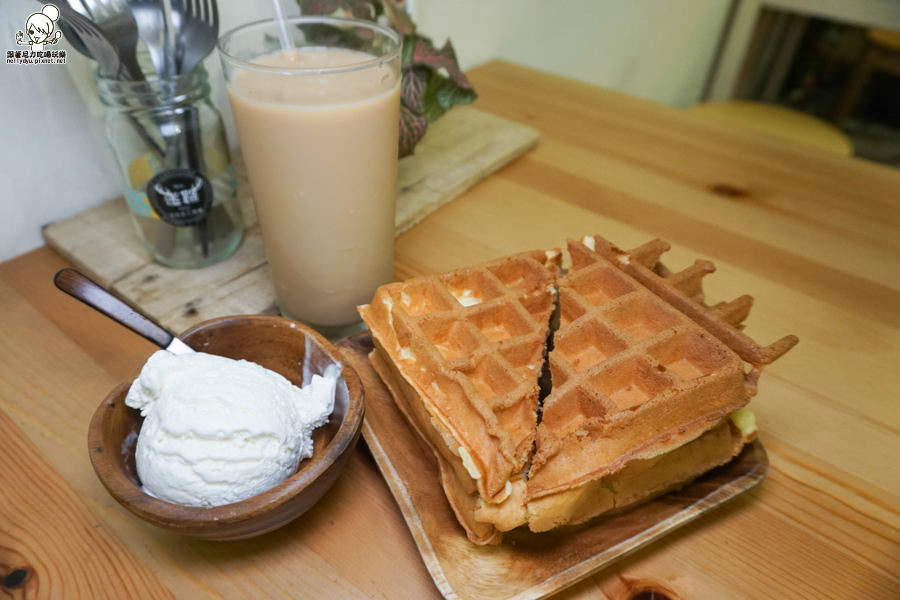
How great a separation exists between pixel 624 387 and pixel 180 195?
2.32 ft

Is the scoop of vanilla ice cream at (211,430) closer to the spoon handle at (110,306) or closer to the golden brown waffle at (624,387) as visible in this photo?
the spoon handle at (110,306)

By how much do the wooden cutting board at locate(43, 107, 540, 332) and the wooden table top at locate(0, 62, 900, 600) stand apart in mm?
42

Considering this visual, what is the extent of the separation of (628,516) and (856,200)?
106 cm

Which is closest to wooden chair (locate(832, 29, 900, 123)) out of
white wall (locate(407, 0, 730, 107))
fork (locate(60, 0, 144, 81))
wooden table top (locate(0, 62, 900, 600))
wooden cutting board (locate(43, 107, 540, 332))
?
white wall (locate(407, 0, 730, 107))

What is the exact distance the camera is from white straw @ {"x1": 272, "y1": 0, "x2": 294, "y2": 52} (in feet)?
2.49

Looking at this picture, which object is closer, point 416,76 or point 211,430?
point 211,430

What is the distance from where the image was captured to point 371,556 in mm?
650

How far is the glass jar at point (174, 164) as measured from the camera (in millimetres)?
872

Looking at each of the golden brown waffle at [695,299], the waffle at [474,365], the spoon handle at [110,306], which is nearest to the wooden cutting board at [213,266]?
the spoon handle at [110,306]

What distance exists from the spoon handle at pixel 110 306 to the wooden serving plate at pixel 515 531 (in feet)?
0.84

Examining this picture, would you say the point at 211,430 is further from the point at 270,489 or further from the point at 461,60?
the point at 461,60

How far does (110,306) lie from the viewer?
70cm

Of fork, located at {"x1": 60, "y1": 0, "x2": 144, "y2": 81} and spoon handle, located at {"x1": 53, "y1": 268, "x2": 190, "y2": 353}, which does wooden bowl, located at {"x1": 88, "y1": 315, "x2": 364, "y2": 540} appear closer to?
spoon handle, located at {"x1": 53, "y1": 268, "x2": 190, "y2": 353}

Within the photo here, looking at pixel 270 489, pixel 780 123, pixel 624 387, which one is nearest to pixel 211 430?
pixel 270 489
